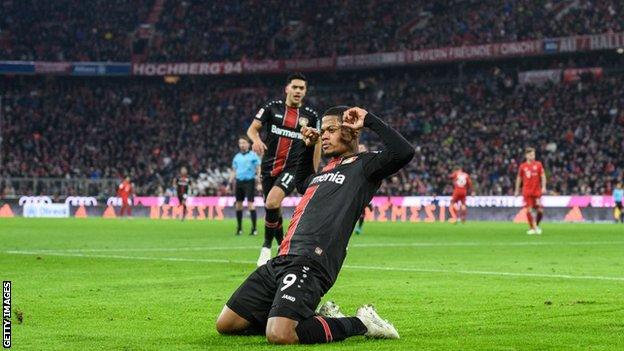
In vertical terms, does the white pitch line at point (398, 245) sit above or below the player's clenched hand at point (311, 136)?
below

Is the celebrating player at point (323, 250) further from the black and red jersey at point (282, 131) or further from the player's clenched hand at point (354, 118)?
the black and red jersey at point (282, 131)

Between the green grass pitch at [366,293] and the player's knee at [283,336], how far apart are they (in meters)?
0.08

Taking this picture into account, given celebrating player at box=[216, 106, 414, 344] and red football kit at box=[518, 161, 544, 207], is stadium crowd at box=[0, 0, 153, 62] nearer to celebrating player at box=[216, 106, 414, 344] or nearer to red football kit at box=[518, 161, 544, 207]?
red football kit at box=[518, 161, 544, 207]

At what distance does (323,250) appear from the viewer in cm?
765

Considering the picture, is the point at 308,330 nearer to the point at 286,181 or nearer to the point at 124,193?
the point at 286,181

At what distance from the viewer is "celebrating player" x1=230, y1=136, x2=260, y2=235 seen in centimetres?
2705

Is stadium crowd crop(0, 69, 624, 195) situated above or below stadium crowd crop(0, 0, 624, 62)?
below

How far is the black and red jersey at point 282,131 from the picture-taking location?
15516mm

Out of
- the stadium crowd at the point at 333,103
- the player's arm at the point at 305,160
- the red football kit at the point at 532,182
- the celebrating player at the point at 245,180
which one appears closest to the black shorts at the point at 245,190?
the celebrating player at the point at 245,180

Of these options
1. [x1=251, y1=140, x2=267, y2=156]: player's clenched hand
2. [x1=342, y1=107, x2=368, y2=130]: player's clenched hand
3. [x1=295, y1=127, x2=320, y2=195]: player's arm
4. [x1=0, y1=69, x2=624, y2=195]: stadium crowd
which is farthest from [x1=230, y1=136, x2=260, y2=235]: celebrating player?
[x1=0, y1=69, x2=624, y2=195]: stadium crowd

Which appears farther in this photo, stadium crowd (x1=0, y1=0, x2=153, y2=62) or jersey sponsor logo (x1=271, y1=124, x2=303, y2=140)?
stadium crowd (x1=0, y1=0, x2=153, y2=62)

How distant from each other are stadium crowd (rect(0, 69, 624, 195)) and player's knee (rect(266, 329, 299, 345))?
3861cm

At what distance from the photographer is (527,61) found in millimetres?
58719

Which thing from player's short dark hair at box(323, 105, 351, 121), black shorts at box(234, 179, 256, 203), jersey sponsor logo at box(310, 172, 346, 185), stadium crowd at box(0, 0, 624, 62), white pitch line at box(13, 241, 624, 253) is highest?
stadium crowd at box(0, 0, 624, 62)
